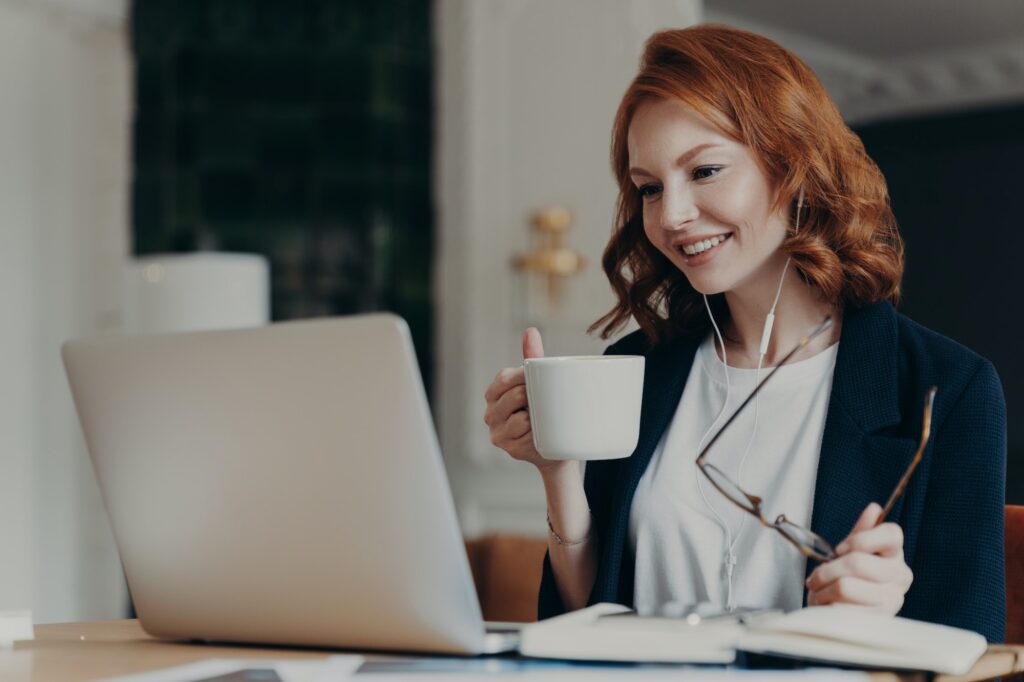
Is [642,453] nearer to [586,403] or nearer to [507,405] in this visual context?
[507,405]

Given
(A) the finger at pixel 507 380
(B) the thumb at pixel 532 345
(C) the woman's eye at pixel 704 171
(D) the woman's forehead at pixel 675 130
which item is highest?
(D) the woman's forehead at pixel 675 130

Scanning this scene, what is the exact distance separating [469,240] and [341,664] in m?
3.28

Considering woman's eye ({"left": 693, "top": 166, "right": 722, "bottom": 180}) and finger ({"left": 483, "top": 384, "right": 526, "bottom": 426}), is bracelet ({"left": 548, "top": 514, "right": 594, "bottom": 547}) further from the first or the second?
woman's eye ({"left": 693, "top": 166, "right": 722, "bottom": 180})

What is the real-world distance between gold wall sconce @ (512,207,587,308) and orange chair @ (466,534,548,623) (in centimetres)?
219

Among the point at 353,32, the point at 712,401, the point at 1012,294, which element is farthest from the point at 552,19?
the point at 712,401

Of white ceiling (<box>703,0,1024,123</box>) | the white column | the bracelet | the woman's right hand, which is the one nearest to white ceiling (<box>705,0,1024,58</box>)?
white ceiling (<box>703,0,1024,123</box>)

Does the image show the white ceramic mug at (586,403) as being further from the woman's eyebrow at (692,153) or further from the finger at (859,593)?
the woman's eyebrow at (692,153)

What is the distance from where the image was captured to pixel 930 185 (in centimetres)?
491

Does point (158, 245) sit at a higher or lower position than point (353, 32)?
lower

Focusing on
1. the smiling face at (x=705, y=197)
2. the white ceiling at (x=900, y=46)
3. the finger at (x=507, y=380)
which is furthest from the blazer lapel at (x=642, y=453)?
the white ceiling at (x=900, y=46)

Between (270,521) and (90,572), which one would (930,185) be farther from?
(270,521)

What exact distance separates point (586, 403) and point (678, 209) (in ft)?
1.28

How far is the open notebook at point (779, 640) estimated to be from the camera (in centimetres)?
80

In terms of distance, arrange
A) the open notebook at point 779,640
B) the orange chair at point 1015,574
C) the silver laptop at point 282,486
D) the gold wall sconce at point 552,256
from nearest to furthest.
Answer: the open notebook at point 779,640 < the silver laptop at point 282,486 < the orange chair at point 1015,574 < the gold wall sconce at point 552,256
